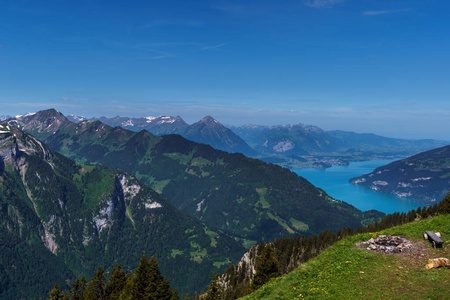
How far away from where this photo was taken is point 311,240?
93125 millimetres

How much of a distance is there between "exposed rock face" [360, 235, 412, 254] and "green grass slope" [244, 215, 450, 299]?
Result: 97 centimetres

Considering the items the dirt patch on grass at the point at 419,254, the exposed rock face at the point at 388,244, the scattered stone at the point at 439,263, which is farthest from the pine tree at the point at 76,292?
the scattered stone at the point at 439,263

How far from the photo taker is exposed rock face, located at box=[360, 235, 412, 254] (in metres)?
32.2

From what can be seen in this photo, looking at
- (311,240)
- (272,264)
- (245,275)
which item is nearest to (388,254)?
(272,264)

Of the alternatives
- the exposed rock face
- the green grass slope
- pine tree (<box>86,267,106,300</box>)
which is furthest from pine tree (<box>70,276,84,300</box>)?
the exposed rock face

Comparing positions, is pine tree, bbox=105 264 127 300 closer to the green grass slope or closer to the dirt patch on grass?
the green grass slope

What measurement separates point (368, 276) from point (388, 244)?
355 inches

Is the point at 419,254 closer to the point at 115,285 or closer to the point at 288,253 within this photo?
the point at 288,253

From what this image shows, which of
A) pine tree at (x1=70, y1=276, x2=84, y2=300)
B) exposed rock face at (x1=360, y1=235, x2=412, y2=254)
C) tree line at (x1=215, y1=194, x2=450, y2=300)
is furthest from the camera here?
pine tree at (x1=70, y1=276, x2=84, y2=300)

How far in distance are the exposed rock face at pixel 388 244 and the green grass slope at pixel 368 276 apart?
97 cm

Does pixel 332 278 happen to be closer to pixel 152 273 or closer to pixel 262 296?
pixel 262 296

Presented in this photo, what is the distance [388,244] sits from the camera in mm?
33688

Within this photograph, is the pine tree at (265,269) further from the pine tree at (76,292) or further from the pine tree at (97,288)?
the pine tree at (76,292)

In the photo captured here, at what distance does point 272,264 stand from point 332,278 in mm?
24651
